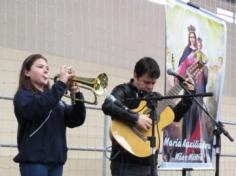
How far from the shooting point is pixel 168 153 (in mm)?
5496

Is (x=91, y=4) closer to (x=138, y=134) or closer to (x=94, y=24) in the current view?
(x=94, y=24)

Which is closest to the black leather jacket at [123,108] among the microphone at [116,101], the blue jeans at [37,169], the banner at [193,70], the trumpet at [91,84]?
the microphone at [116,101]

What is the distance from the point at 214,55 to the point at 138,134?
69.4 inches

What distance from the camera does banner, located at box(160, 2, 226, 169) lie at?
546cm

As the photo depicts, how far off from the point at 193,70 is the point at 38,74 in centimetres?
206

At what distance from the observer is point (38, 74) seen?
4.19m

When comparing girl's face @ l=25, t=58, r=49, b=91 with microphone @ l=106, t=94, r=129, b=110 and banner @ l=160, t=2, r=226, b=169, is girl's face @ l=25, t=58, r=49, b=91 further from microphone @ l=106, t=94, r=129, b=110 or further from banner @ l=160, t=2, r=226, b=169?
banner @ l=160, t=2, r=226, b=169

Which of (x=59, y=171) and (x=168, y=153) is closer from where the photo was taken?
(x=59, y=171)

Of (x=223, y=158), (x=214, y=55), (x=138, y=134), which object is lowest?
(x=223, y=158)

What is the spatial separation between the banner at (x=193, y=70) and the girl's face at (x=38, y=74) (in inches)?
55.6

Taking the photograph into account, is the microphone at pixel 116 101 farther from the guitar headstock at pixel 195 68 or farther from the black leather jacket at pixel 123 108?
the guitar headstock at pixel 195 68

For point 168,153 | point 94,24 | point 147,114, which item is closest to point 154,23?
point 94,24

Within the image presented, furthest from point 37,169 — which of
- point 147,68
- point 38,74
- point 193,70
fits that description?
point 193,70

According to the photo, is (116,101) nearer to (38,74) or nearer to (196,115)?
(38,74)
